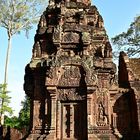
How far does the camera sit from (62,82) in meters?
10.1

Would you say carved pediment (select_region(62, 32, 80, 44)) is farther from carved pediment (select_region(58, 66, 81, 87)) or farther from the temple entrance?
the temple entrance

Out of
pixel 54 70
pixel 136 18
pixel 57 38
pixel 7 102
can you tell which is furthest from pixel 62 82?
pixel 136 18

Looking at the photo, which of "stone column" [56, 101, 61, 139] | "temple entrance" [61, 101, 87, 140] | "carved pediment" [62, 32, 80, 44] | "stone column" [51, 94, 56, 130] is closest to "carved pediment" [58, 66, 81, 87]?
"stone column" [51, 94, 56, 130]

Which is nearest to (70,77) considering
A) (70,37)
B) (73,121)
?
(73,121)

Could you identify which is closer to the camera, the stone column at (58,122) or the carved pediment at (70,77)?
the stone column at (58,122)

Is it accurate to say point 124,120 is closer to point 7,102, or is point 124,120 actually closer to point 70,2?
Result: point 70,2

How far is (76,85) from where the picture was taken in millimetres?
10086

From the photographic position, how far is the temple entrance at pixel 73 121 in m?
9.70

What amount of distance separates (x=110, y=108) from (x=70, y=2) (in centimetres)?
478

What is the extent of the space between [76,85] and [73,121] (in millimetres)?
1239

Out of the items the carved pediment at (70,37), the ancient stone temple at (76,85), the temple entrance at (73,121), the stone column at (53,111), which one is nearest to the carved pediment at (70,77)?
the ancient stone temple at (76,85)

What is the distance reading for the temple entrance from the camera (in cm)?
970

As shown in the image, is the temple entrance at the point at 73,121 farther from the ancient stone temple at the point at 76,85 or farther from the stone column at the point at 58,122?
the stone column at the point at 58,122

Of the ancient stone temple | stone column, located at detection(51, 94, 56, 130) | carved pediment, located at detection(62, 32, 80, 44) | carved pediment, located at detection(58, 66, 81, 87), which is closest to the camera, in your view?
stone column, located at detection(51, 94, 56, 130)
